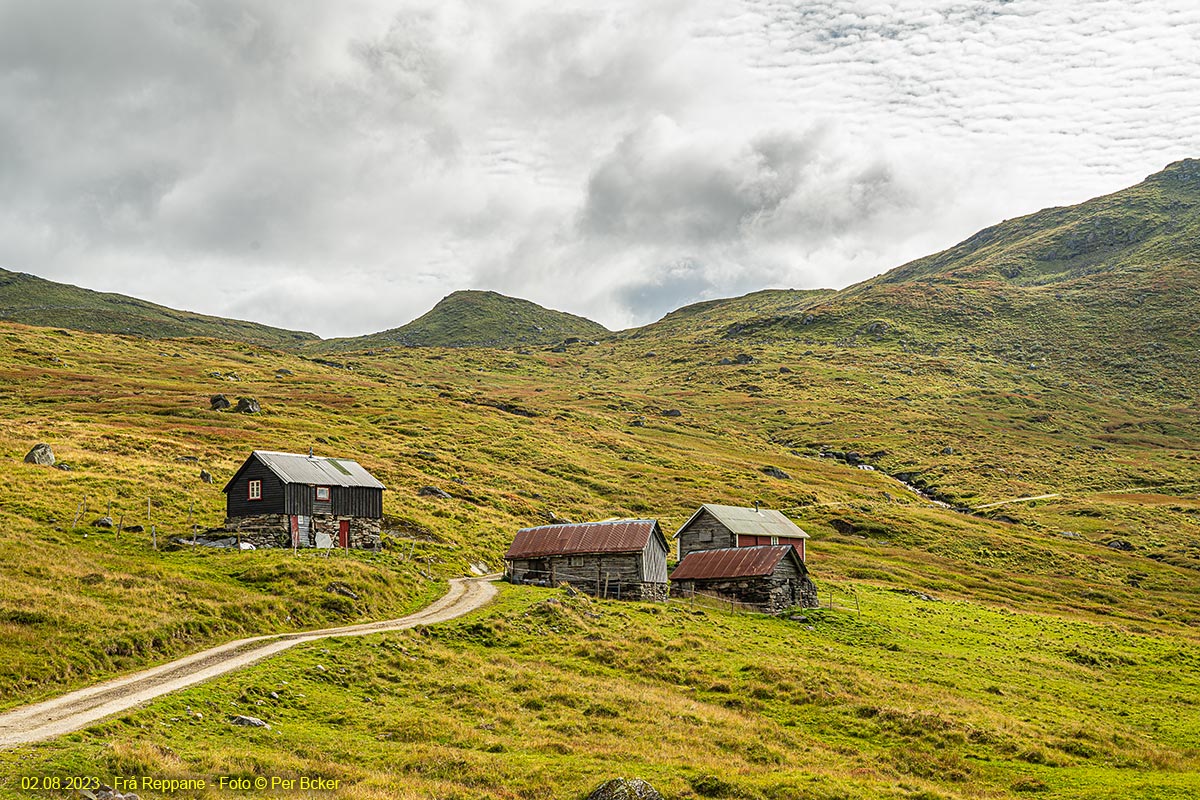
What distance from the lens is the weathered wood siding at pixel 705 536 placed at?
7538cm

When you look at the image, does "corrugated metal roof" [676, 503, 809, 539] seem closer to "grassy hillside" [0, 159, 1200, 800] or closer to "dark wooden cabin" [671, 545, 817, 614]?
"grassy hillside" [0, 159, 1200, 800]

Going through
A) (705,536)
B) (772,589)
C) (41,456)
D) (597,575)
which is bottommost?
(772,589)

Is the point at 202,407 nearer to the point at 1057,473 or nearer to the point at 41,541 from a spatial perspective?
the point at 41,541

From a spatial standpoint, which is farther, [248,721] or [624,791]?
[248,721]

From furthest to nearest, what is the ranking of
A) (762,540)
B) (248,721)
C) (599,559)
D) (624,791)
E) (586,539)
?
1. (762,540)
2. (586,539)
3. (599,559)
4. (248,721)
5. (624,791)

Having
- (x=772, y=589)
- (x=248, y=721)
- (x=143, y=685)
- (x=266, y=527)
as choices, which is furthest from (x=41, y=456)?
(x=772, y=589)

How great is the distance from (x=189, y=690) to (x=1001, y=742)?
93.2 feet

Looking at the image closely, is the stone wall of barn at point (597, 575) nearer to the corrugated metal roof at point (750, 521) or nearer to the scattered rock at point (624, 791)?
the corrugated metal roof at point (750, 521)

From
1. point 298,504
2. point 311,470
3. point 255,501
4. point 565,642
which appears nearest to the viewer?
point 565,642

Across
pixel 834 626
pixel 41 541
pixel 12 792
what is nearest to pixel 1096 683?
pixel 834 626

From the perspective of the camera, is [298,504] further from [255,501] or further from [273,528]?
[255,501]

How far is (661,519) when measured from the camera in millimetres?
101938

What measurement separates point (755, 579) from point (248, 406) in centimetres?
8634

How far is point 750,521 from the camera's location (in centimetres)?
7844
